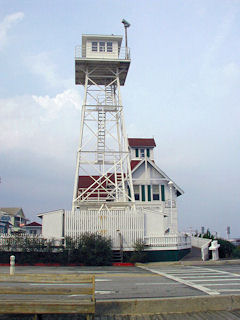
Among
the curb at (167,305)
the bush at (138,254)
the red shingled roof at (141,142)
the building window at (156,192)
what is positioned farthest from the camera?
the red shingled roof at (141,142)

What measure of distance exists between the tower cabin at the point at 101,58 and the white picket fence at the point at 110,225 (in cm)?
1057

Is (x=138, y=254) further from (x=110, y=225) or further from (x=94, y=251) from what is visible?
(x=94, y=251)

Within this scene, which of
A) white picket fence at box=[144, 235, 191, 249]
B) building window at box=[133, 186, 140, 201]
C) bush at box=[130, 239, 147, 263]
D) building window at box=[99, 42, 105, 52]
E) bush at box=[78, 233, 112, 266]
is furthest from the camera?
building window at box=[133, 186, 140, 201]

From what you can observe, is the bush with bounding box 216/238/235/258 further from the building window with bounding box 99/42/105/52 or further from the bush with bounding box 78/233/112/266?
the building window with bounding box 99/42/105/52

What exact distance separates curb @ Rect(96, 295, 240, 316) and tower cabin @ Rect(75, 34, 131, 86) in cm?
2173

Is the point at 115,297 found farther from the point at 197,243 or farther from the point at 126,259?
the point at 197,243

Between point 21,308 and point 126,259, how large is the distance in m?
15.5

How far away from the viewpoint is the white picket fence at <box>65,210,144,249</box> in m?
21.4

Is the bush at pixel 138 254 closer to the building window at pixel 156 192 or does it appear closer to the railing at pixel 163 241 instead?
the railing at pixel 163 241

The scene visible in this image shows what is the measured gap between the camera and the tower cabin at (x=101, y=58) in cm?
2669

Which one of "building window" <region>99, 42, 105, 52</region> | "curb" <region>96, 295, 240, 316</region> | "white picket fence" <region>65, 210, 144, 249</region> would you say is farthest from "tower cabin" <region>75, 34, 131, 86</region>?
"curb" <region>96, 295, 240, 316</region>

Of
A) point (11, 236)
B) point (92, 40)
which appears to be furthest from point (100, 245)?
point (92, 40)

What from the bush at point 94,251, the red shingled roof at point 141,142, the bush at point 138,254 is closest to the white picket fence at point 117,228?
the bush at point 138,254

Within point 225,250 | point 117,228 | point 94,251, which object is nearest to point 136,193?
point 225,250
